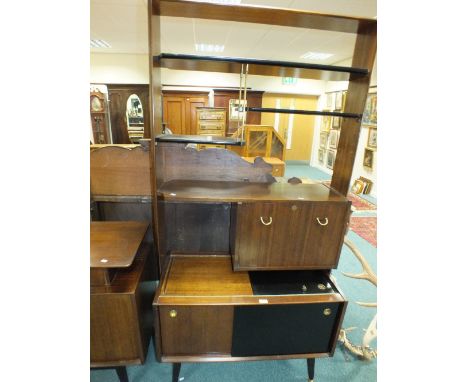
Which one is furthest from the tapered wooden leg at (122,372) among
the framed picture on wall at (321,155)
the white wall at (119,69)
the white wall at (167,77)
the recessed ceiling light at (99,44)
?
the framed picture on wall at (321,155)

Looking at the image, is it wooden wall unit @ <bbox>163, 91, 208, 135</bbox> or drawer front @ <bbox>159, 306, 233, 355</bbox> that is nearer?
drawer front @ <bbox>159, 306, 233, 355</bbox>

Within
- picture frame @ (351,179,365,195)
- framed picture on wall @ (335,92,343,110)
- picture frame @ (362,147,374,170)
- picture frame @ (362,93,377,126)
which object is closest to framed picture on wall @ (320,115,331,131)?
framed picture on wall @ (335,92,343,110)

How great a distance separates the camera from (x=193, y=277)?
1187 millimetres

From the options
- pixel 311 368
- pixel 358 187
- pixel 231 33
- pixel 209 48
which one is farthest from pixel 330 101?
pixel 311 368

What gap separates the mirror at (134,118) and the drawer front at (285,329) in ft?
16.0

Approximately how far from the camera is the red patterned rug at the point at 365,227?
2891 mm

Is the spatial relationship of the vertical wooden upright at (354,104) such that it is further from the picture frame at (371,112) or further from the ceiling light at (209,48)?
the ceiling light at (209,48)

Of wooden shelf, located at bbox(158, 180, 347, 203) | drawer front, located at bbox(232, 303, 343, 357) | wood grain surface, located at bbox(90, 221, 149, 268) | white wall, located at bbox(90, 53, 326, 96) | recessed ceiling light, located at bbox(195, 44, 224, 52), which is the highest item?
recessed ceiling light, located at bbox(195, 44, 224, 52)

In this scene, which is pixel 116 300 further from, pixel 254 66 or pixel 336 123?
pixel 336 123

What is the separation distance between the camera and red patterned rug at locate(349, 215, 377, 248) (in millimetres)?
2891

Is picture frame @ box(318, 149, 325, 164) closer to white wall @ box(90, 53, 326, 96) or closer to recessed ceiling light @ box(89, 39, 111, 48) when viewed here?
white wall @ box(90, 53, 326, 96)
